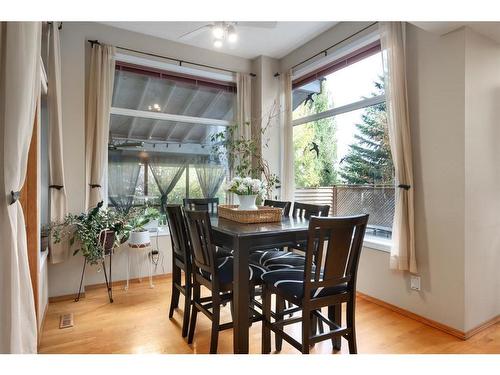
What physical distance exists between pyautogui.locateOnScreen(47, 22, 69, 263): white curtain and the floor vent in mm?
571

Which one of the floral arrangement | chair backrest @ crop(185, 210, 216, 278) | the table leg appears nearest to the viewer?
the table leg

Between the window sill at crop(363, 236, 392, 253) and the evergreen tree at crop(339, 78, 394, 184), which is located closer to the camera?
the window sill at crop(363, 236, 392, 253)

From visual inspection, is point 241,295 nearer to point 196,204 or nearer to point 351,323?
point 351,323

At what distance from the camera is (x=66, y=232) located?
3.08 m

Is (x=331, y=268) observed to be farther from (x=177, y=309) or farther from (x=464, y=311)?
(x=177, y=309)

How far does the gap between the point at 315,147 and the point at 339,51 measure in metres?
1.15

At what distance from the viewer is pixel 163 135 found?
4012 millimetres

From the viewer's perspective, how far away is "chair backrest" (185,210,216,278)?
1969mm

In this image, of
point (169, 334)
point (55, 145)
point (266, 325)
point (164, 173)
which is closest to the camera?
point (266, 325)

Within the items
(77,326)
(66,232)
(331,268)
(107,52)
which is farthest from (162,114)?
(331,268)

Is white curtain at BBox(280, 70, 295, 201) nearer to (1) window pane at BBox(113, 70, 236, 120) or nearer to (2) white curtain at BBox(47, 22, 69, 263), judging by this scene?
(1) window pane at BBox(113, 70, 236, 120)

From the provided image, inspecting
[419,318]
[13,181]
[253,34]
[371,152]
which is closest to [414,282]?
[419,318]

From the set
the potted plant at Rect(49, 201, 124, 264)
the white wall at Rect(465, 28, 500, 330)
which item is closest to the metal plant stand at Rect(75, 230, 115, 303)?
the potted plant at Rect(49, 201, 124, 264)
